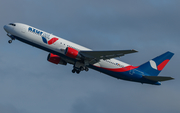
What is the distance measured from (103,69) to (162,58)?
45.0 ft

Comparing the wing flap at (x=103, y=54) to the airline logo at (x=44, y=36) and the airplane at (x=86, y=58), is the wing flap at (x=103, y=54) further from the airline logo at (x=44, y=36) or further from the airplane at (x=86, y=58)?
the airline logo at (x=44, y=36)

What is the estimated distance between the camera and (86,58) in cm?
4697

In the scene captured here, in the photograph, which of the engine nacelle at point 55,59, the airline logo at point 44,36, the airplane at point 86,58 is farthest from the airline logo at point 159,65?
the airline logo at point 44,36

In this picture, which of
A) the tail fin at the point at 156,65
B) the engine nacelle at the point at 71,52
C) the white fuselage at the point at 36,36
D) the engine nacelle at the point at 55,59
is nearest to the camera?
the white fuselage at the point at 36,36

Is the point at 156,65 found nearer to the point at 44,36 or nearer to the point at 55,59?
the point at 55,59

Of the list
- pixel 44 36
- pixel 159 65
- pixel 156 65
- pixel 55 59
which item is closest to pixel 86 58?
pixel 55 59

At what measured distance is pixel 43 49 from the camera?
45.4 metres

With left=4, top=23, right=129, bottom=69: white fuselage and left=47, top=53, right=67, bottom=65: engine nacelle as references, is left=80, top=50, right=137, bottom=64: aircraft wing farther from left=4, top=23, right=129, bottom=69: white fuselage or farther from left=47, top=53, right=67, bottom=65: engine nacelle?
left=47, top=53, right=67, bottom=65: engine nacelle

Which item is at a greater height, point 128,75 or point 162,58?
point 162,58

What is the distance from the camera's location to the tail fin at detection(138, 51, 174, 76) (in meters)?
52.8

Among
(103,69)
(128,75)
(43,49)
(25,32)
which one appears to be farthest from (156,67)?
(25,32)

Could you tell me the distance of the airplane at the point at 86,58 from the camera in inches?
1768

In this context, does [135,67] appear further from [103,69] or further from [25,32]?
[25,32]

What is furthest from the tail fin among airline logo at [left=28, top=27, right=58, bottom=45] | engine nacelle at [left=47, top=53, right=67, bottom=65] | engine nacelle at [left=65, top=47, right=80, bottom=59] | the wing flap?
airline logo at [left=28, top=27, right=58, bottom=45]
